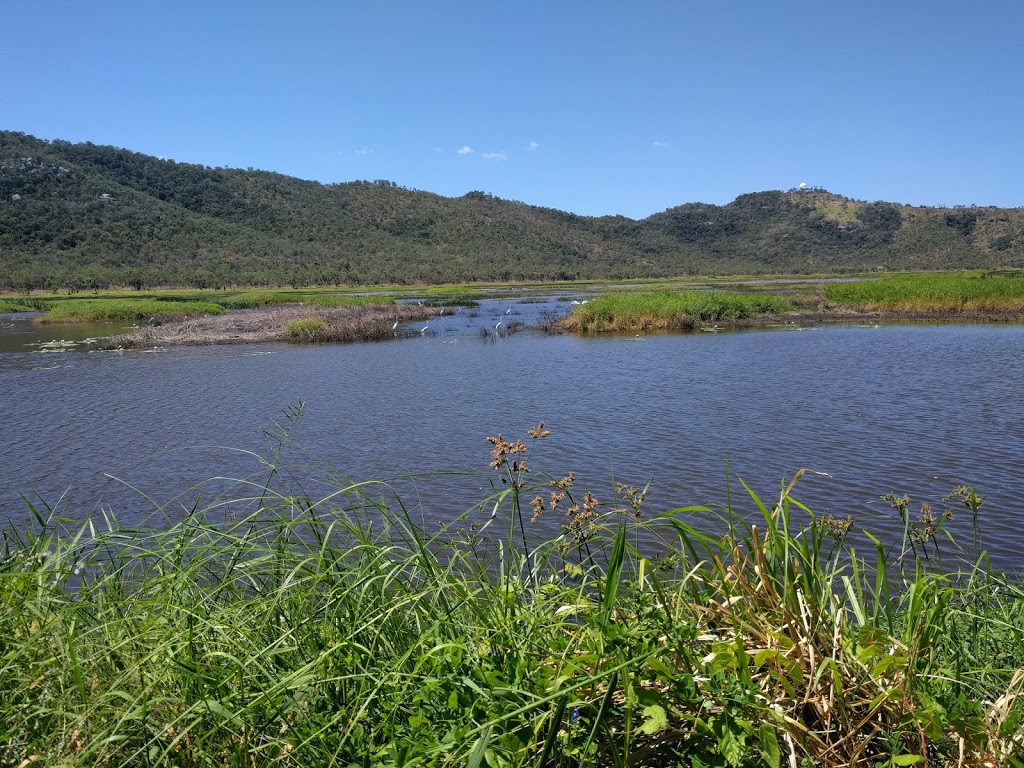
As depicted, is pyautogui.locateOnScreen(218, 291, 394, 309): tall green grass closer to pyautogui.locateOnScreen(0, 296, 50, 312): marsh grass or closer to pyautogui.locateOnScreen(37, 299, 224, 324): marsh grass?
pyautogui.locateOnScreen(37, 299, 224, 324): marsh grass

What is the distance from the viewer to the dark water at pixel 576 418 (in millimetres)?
9719

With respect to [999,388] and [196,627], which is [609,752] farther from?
[999,388]

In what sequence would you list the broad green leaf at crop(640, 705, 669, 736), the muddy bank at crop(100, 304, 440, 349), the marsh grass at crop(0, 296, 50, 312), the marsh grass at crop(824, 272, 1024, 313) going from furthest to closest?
the marsh grass at crop(0, 296, 50, 312)
the marsh grass at crop(824, 272, 1024, 313)
the muddy bank at crop(100, 304, 440, 349)
the broad green leaf at crop(640, 705, 669, 736)

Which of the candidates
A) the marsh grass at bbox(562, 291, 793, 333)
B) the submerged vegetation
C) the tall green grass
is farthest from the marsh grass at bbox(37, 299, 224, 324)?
the submerged vegetation

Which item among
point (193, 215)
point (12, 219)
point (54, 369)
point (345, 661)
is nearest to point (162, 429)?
point (54, 369)

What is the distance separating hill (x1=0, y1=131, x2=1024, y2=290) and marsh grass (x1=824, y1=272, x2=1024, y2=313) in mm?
57567

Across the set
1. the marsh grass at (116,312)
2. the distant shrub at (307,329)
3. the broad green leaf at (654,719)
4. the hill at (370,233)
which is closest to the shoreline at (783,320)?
the distant shrub at (307,329)

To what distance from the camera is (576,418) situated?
14.2 m

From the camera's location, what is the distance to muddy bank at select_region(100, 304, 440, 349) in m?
31.4

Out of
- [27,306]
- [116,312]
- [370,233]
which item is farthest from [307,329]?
[370,233]

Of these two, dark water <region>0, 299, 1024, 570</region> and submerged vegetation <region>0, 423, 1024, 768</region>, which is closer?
submerged vegetation <region>0, 423, 1024, 768</region>

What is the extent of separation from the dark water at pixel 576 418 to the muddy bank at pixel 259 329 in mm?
4374

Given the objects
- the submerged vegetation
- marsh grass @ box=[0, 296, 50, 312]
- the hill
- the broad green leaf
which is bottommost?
marsh grass @ box=[0, 296, 50, 312]

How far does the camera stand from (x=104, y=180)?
9869 centimetres
